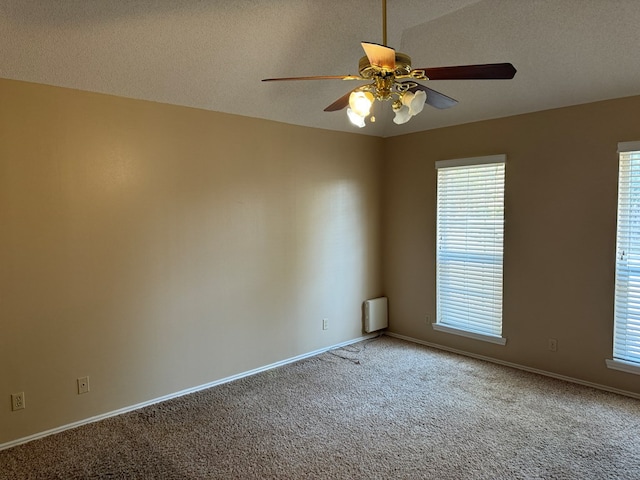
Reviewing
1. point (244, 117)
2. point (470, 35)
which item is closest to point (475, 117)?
point (470, 35)

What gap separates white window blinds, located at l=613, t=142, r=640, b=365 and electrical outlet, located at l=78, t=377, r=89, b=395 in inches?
163

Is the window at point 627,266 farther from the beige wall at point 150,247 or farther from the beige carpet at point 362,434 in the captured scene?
the beige wall at point 150,247

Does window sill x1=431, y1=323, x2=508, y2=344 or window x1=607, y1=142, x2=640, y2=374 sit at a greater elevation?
window x1=607, y1=142, x2=640, y2=374

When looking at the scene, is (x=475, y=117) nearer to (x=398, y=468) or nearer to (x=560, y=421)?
(x=560, y=421)

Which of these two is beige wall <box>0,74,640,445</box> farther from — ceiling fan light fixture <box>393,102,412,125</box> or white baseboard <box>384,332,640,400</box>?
ceiling fan light fixture <box>393,102,412,125</box>

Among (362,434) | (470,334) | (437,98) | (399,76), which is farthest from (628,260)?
(399,76)

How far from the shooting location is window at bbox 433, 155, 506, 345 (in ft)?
13.8

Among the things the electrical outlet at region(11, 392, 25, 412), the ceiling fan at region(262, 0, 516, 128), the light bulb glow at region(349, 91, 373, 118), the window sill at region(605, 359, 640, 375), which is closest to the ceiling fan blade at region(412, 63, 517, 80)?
the ceiling fan at region(262, 0, 516, 128)

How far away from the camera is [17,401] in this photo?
9.14ft

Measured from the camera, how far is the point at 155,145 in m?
3.32

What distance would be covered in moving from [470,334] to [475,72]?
3.11 meters

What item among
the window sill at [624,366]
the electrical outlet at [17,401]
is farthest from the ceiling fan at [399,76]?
the window sill at [624,366]

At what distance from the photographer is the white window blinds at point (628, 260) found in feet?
11.0

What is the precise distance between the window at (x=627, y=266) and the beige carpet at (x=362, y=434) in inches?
15.3
